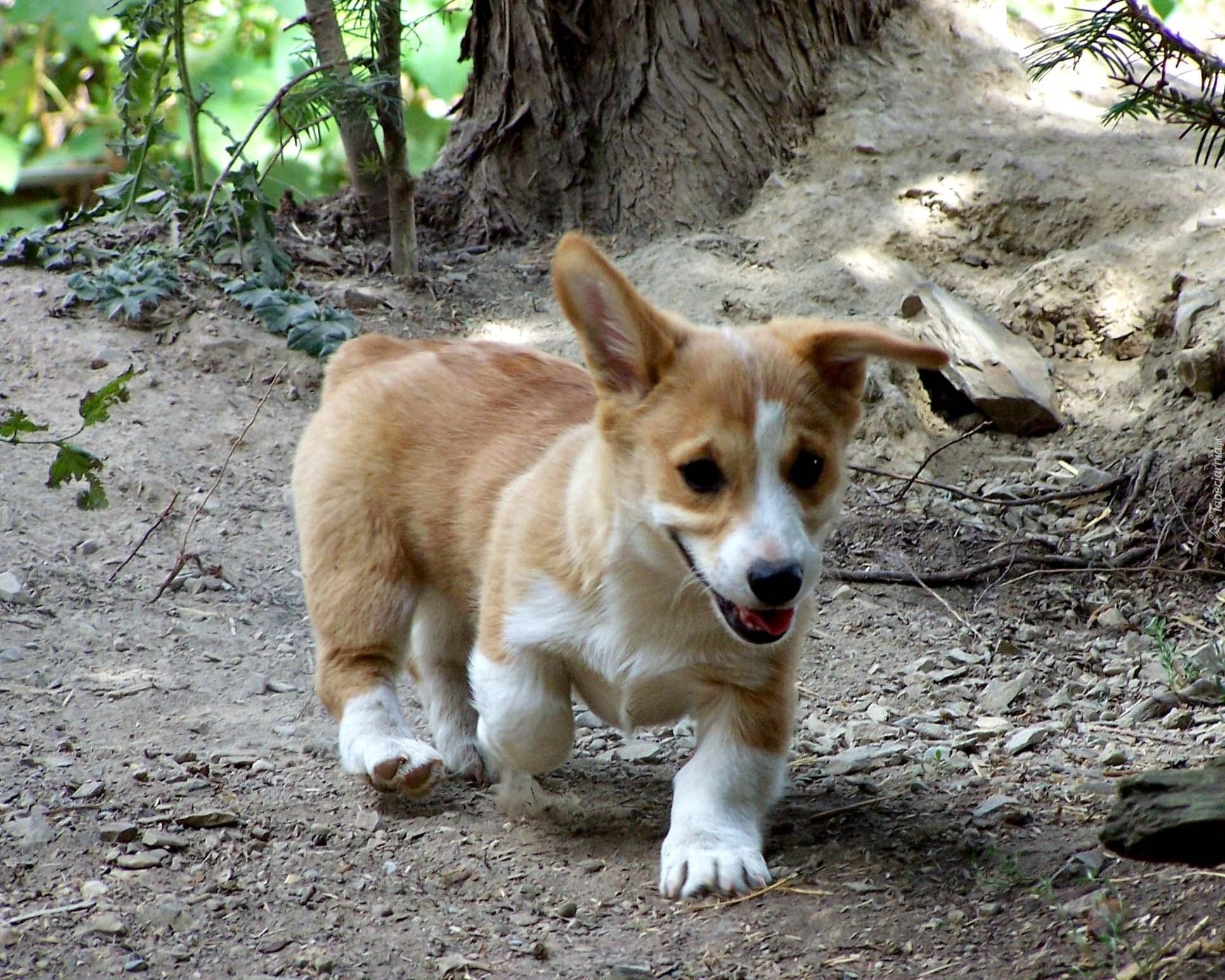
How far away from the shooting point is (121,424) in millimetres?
5418

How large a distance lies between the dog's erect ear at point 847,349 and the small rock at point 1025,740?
3.58ft

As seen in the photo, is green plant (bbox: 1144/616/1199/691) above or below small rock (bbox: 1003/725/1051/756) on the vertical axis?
above

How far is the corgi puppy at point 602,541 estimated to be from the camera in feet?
9.64

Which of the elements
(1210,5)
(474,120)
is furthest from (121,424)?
(1210,5)

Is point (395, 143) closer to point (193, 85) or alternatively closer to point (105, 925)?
point (193, 85)

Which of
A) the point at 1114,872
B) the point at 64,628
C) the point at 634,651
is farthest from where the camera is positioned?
the point at 64,628

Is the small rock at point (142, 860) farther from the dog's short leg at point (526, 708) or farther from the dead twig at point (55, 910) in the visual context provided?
the dog's short leg at point (526, 708)

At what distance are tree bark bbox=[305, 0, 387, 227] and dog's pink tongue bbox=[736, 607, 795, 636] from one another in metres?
A: 3.51

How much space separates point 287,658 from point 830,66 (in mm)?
3904

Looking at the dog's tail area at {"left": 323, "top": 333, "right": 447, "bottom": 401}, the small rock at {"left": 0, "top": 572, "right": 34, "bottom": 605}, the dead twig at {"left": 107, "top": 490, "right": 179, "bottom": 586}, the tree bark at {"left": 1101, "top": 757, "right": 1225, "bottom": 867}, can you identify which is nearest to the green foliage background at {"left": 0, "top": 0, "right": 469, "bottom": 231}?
the dead twig at {"left": 107, "top": 490, "right": 179, "bottom": 586}

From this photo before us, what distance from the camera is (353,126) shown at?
6090mm

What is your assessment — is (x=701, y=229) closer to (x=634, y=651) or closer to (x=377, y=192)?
(x=377, y=192)

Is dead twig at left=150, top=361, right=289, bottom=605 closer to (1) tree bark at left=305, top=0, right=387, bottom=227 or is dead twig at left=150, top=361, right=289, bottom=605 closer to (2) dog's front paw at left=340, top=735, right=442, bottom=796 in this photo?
(1) tree bark at left=305, top=0, right=387, bottom=227

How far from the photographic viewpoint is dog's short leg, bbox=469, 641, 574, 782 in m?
3.27
